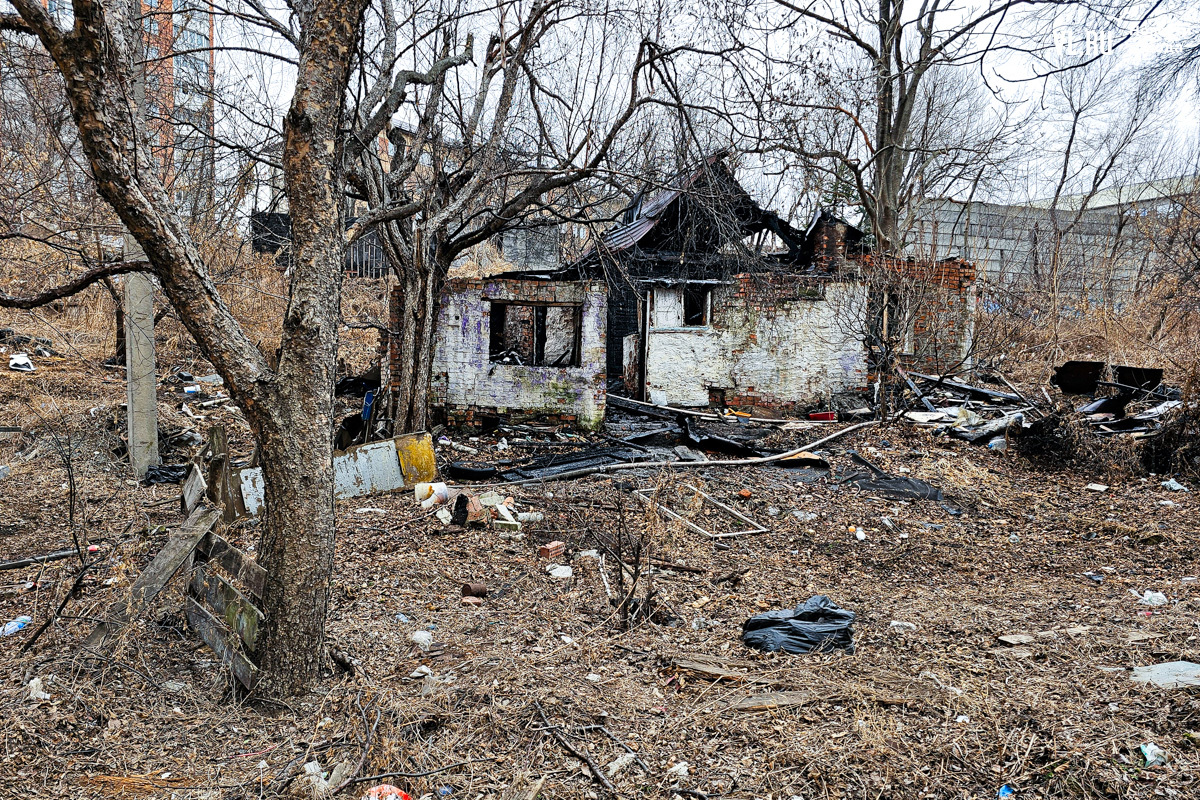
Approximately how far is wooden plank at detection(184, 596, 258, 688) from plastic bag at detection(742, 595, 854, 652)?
108 inches

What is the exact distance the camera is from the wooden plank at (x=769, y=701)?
3250mm

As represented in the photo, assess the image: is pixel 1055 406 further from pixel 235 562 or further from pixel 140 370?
pixel 140 370

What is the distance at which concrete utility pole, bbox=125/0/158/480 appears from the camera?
284 inches

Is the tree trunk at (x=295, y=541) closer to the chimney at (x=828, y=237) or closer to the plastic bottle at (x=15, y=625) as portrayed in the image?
the plastic bottle at (x=15, y=625)

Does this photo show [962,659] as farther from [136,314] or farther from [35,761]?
[136,314]

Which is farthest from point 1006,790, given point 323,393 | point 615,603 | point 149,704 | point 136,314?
point 136,314

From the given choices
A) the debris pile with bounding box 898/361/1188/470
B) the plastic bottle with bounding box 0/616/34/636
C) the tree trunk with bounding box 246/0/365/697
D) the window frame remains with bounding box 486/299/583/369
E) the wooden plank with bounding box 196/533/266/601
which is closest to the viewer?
the tree trunk with bounding box 246/0/365/697

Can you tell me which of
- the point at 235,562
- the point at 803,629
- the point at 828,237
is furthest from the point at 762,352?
the point at 235,562

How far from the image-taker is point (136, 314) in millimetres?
7254

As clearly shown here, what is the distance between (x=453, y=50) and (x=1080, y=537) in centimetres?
867

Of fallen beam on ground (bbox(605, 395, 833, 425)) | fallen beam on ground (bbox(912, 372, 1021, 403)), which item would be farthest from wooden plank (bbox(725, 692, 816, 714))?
fallen beam on ground (bbox(912, 372, 1021, 403))

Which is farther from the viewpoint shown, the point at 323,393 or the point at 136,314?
the point at 136,314

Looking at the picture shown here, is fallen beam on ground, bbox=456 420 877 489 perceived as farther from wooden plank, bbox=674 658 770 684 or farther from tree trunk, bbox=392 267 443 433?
wooden plank, bbox=674 658 770 684

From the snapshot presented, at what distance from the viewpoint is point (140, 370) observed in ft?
24.2
